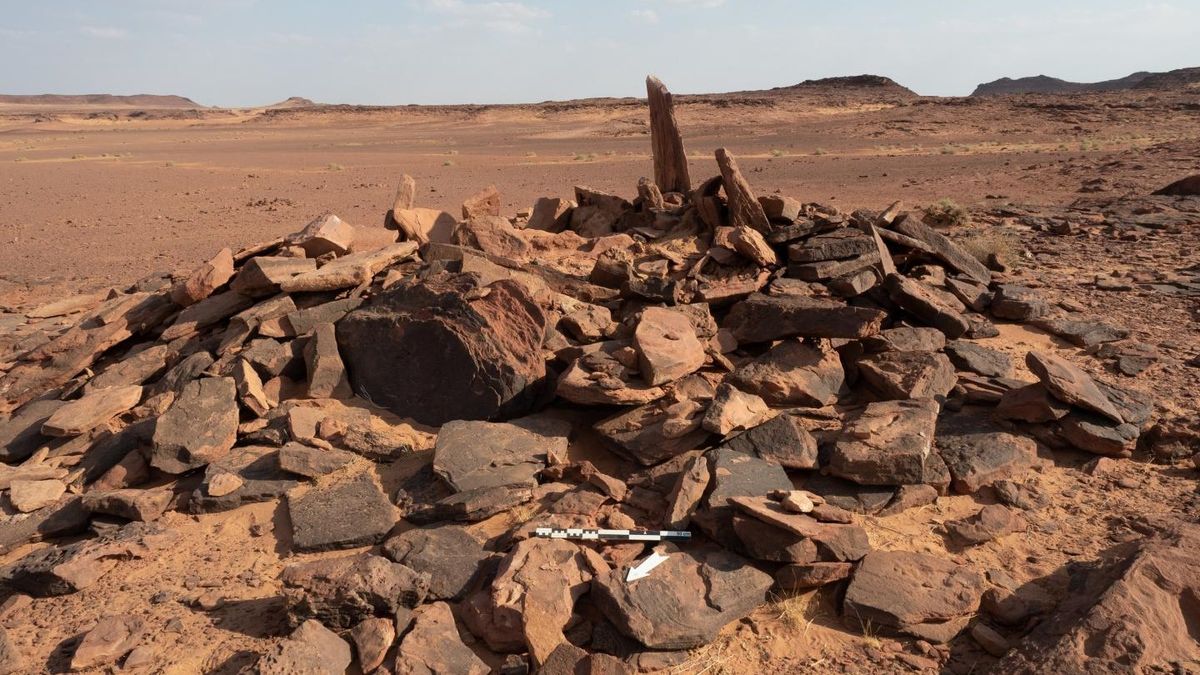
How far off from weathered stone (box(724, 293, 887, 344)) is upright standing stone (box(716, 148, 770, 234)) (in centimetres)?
161

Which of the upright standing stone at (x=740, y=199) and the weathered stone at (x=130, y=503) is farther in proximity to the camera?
the upright standing stone at (x=740, y=199)

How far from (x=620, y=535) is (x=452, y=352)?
2.32 metres

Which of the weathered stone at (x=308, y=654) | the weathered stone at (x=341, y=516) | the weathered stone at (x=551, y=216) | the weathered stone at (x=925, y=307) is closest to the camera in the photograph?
the weathered stone at (x=308, y=654)

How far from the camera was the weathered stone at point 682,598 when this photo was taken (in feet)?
13.0

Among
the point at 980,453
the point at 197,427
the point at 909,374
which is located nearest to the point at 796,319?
the point at 909,374

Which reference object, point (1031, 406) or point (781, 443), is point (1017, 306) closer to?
point (1031, 406)

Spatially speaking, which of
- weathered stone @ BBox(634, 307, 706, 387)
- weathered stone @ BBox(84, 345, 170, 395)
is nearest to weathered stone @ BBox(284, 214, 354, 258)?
weathered stone @ BBox(84, 345, 170, 395)

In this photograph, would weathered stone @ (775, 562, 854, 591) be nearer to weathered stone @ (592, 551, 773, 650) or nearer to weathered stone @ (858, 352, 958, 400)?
weathered stone @ (592, 551, 773, 650)

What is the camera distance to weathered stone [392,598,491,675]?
3.80 meters

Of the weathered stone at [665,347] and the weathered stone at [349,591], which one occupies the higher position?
the weathered stone at [665,347]

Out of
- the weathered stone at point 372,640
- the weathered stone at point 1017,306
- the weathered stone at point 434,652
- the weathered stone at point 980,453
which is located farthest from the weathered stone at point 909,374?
the weathered stone at point 372,640

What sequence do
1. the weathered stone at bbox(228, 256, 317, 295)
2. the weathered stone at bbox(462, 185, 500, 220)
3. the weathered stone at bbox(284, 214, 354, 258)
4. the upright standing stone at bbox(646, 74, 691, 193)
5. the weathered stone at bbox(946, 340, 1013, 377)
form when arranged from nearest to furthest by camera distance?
1. the weathered stone at bbox(946, 340, 1013, 377)
2. the weathered stone at bbox(228, 256, 317, 295)
3. the weathered stone at bbox(284, 214, 354, 258)
4. the weathered stone at bbox(462, 185, 500, 220)
5. the upright standing stone at bbox(646, 74, 691, 193)

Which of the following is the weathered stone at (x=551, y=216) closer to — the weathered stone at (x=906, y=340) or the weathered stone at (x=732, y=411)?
the weathered stone at (x=906, y=340)

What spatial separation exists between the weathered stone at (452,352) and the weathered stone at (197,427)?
0.99 m
